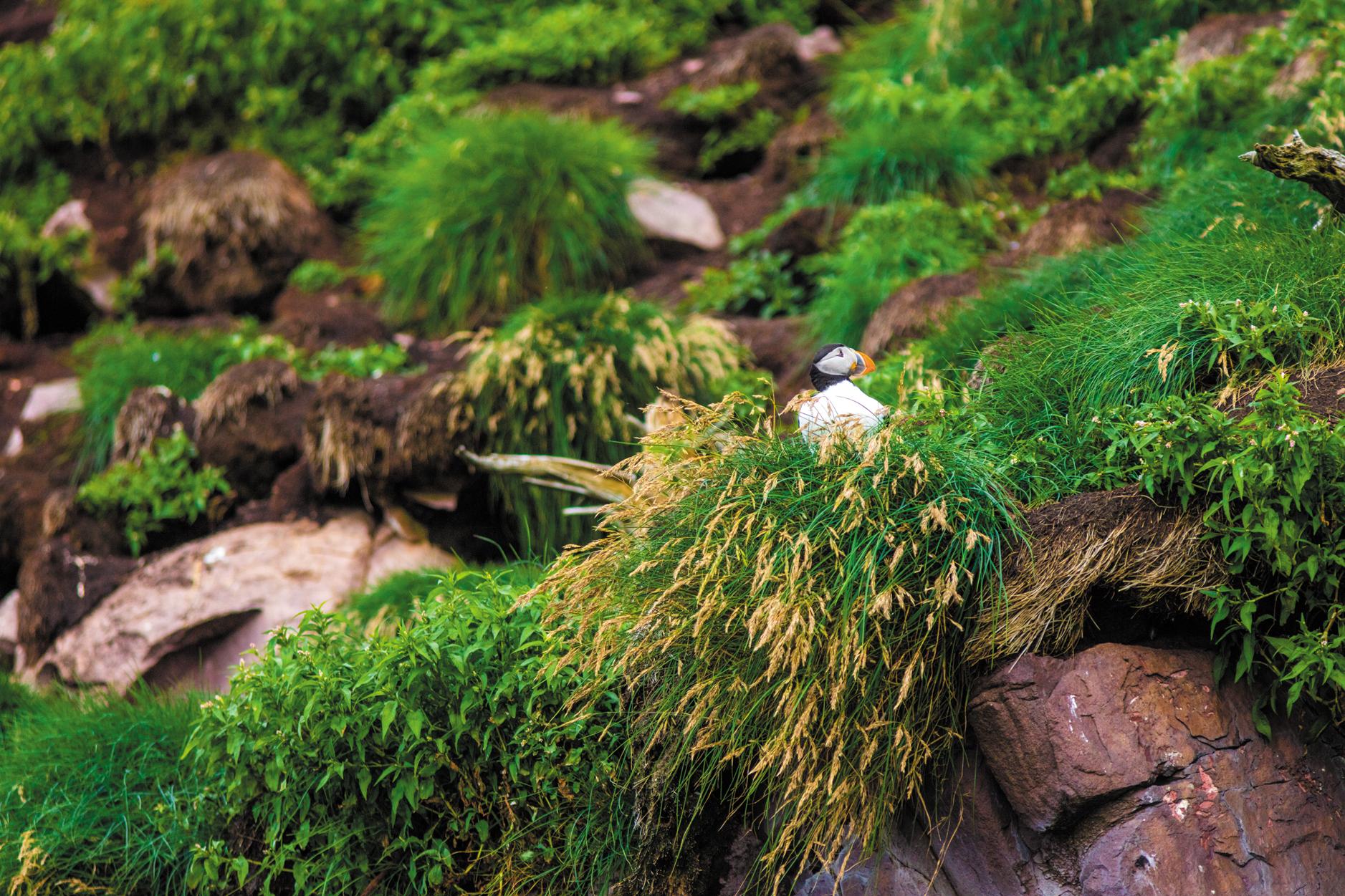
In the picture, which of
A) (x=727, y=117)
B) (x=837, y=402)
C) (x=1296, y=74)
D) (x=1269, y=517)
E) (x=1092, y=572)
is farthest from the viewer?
(x=727, y=117)

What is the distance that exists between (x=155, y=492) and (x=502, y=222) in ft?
8.35

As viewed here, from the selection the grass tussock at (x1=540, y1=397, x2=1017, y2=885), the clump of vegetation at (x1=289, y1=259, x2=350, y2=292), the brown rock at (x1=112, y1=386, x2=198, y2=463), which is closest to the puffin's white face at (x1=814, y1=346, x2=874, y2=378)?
the grass tussock at (x1=540, y1=397, x2=1017, y2=885)

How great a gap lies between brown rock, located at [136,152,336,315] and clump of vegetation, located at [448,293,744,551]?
9.74 feet

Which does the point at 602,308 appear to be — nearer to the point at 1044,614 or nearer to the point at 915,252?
the point at 915,252

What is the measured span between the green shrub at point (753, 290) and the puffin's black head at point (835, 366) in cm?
311

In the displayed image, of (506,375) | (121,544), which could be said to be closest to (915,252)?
(506,375)

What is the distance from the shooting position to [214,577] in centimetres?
586

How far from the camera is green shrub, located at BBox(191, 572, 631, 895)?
3.70 meters

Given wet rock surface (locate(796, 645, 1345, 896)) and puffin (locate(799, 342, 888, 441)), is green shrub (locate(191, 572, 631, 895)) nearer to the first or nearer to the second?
wet rock surface (locate(796, 645, 1345, 896))

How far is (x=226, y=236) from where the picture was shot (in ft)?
26.3

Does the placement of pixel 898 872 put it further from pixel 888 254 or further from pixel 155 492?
pixel 155 492

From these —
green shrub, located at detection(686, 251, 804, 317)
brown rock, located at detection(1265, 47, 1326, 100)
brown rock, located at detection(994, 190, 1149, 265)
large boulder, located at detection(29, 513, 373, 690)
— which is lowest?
large boulder, located at detection(29, 513, 373, 690)

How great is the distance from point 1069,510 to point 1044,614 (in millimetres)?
332

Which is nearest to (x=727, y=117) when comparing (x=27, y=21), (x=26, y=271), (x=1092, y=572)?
(x=26, y=271)
